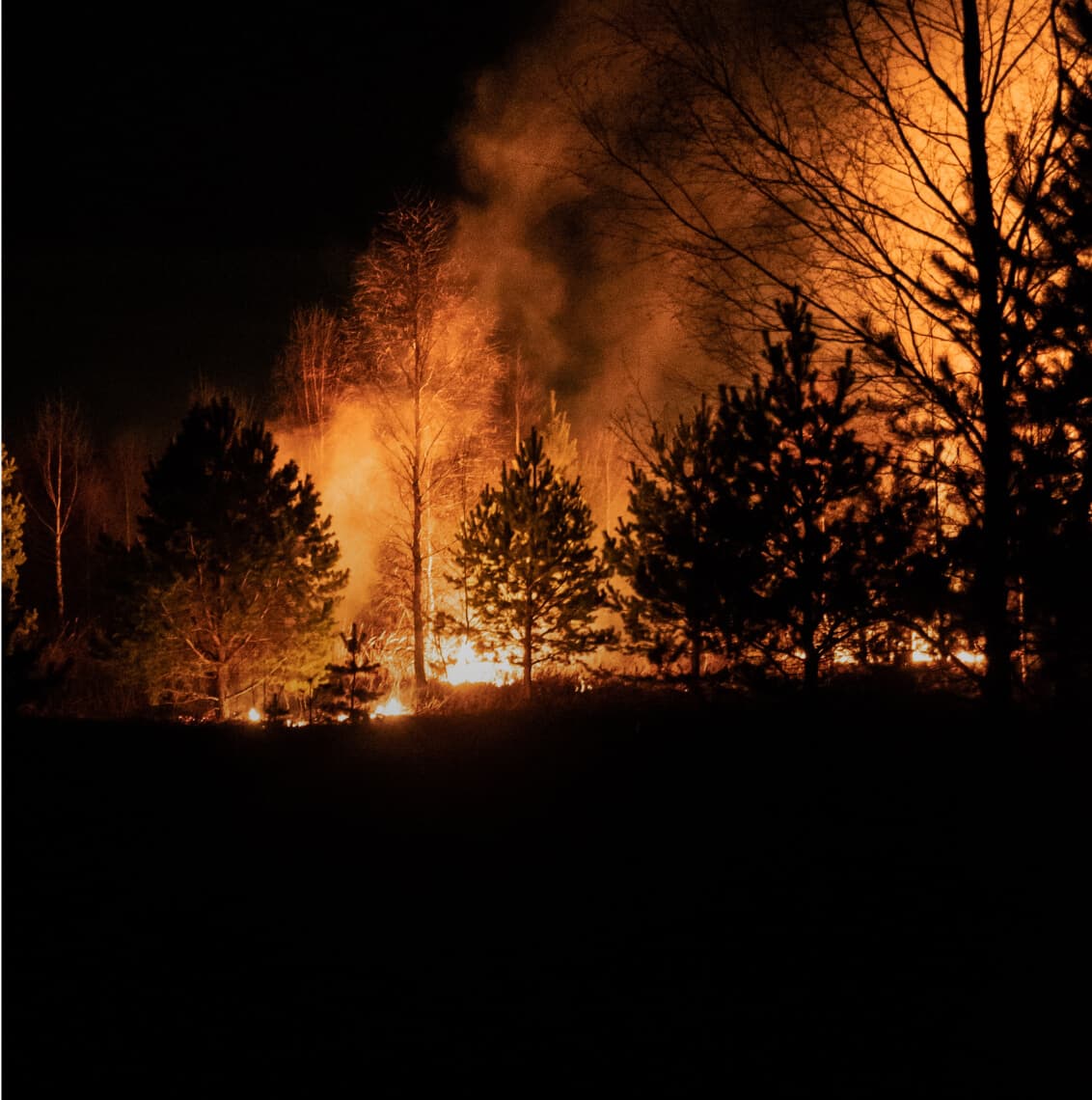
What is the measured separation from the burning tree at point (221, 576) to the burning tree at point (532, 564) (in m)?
3.43

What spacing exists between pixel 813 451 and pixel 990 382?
4.80m

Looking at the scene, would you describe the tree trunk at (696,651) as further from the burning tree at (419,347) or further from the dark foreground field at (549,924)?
the burning tree at (419,347)

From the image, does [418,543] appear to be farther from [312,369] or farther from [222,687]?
[312,369]

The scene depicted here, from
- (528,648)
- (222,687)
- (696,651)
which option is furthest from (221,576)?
(696,651)

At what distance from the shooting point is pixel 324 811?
19.0 ft

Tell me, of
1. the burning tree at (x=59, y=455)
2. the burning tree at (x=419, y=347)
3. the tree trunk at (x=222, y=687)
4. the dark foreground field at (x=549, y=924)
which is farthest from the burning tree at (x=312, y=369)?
the dark foreground field at (x=549, y=924)

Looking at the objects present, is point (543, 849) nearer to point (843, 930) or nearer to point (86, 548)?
point (843, 930)

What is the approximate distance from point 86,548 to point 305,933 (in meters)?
37.3

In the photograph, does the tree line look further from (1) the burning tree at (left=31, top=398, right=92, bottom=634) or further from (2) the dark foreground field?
(1) the burning tree at (left=31, top=398, right=92, bottom=634)

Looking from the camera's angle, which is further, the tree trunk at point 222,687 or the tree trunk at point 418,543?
the tree trunk at point 418,543

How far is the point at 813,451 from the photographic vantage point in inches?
420

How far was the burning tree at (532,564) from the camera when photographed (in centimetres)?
1978

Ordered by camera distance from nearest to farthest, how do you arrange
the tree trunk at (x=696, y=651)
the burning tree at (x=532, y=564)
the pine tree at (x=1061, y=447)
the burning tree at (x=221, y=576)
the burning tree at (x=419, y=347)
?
the pine tree at (x=1061, y=447), the tree trunk at (x=696, y=651), the burning tree at (x=221, y=576), the burning tree at (x=532, y=564), the burning tree at (x=419, y=347)

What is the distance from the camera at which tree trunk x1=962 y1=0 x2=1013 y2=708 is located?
5.80 metres
